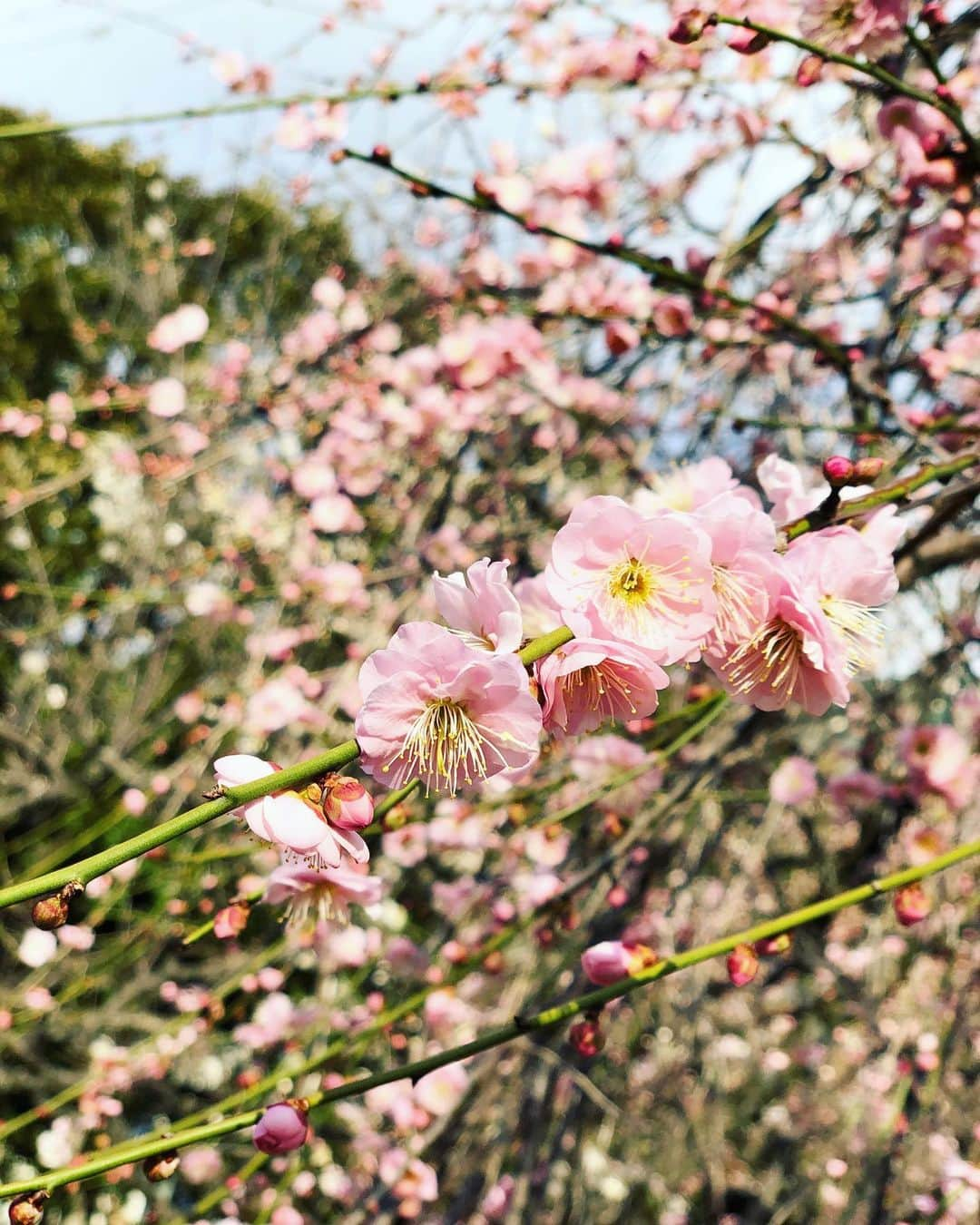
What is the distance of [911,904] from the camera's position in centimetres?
88

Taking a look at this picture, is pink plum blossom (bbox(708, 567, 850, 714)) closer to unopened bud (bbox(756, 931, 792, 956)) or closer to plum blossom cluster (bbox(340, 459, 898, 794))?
plum blossom cluster (bbox(340, 459, 898, 794))

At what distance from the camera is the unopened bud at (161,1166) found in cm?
67

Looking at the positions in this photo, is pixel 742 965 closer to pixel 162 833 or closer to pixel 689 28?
pixel 162 833

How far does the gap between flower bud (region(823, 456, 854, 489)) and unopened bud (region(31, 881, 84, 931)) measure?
0.57m

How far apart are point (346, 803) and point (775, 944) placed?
45 cm

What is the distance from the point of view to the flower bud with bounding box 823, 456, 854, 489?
641 millimetres

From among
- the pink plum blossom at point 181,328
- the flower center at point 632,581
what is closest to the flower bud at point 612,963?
the flower center at point 632,581

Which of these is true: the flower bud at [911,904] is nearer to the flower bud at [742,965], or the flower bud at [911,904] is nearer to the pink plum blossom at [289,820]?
the flower bud at [742,965]

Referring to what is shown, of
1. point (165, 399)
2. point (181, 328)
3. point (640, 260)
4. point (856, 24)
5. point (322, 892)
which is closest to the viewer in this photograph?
point (322, 892)

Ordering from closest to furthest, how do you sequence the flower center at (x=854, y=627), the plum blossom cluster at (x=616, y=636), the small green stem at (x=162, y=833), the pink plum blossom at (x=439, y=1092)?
1. the small green stem at (x=162, y=833)
2. the plum blossom cluster at (x=616, y=636)
3. the flower center at (x=854, y=627)
4. the pink plum blossom at (x=439, y=1092)

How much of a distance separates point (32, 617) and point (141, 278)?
213 centimetres

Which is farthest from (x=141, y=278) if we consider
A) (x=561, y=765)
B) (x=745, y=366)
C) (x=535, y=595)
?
(x=535, y=595)

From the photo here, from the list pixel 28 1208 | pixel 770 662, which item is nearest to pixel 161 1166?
pixel 28 1208

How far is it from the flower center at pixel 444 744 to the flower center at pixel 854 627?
0.29 metres
